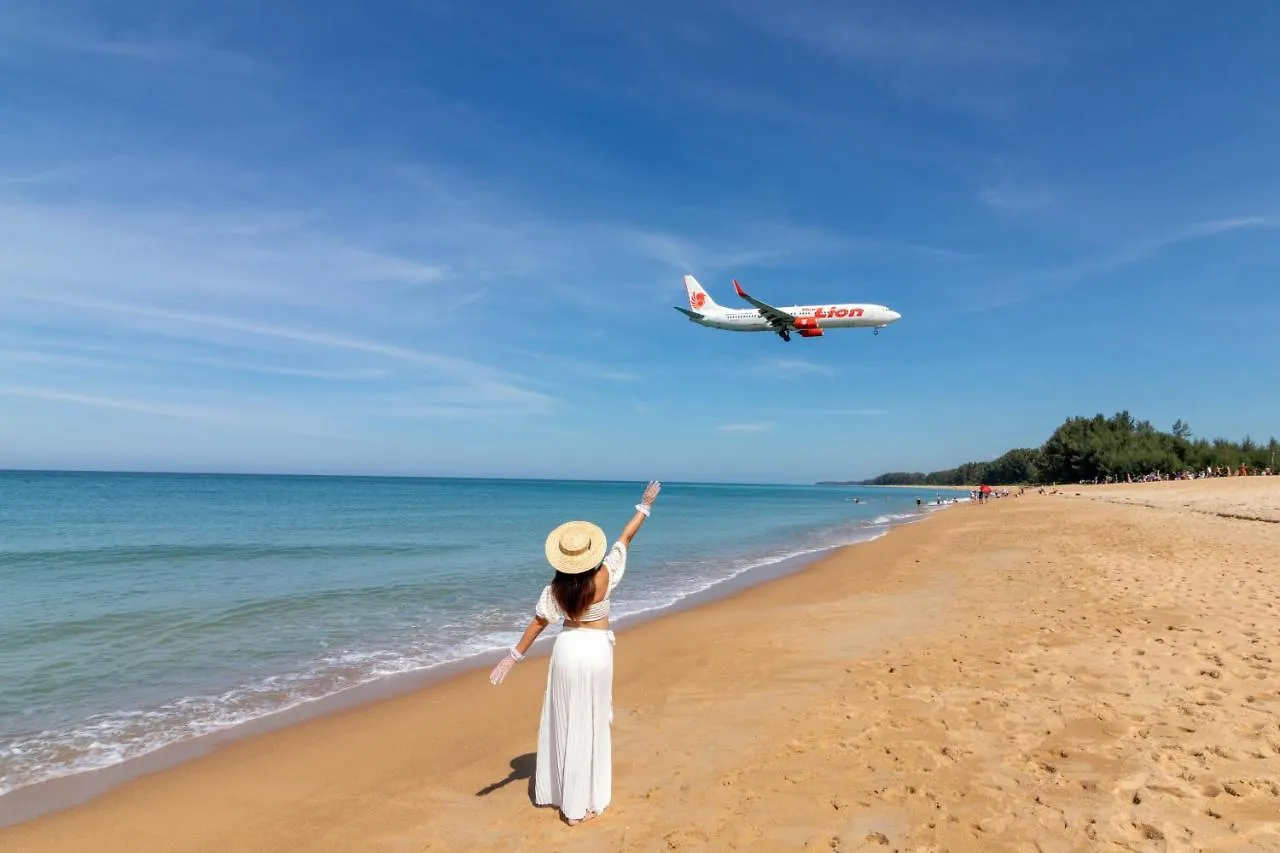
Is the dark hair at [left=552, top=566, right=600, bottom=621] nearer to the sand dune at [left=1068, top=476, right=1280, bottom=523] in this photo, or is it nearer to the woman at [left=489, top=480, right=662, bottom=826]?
the woman at [left=489, top=480, right=662, bottom=826]

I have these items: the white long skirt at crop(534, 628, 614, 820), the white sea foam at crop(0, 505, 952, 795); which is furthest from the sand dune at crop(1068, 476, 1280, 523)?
the white long skirt at crop(534, 628, 614, 820)

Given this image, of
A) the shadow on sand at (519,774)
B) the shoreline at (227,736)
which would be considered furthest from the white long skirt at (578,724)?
the shoreline at (227,736)

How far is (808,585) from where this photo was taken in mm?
17109

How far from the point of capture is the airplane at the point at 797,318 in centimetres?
2827

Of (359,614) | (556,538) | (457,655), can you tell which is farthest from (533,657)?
(556,538)

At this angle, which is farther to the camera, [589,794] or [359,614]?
[359,614]

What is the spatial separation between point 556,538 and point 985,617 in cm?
901

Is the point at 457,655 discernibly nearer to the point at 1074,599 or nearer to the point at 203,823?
the point at 203,823

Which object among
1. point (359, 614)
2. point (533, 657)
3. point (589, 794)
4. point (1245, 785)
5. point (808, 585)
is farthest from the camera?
point (808, 585)

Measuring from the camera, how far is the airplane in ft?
92.7

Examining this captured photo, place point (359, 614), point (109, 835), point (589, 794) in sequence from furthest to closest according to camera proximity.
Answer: point (359, 614) < point (109, 835) < point (589, 794)

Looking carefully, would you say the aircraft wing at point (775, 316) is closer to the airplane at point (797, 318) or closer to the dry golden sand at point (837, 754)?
the airplane at point (797, 318)

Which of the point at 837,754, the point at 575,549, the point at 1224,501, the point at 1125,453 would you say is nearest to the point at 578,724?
the point at 575,549

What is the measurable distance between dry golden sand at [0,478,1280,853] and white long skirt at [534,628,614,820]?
0.67 feet
